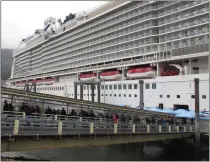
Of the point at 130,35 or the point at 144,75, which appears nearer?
the point at 144,75

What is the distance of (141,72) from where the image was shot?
30.8 meters

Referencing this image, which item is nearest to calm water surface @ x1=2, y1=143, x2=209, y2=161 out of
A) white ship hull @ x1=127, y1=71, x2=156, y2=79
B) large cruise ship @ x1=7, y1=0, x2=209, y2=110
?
large cruise ship @ x1=7, y1=0, x2=209, y2=110

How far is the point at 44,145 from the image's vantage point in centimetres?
1138

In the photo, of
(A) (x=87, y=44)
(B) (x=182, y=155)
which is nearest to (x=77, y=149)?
(B) (x=182, y=155)

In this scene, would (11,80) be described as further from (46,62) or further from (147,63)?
(147,63)

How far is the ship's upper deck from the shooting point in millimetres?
26186

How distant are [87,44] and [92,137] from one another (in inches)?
1272

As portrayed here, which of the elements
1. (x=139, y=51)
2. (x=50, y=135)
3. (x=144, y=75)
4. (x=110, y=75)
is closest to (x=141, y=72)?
(x=144, y=75)

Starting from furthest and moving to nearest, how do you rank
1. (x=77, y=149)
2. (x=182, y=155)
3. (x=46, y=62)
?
(x=46, y=62) → (x=77, y=149) → (x=182, y=155)

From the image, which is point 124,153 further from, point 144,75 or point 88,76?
point 88,76

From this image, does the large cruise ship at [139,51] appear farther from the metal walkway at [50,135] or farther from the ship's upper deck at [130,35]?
the metal walkway at [50,135]

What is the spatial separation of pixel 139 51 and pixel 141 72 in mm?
3119

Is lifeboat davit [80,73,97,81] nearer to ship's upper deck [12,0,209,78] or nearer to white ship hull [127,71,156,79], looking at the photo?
ship's upper deck [12,0,209,78]

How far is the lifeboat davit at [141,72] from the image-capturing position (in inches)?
1172
